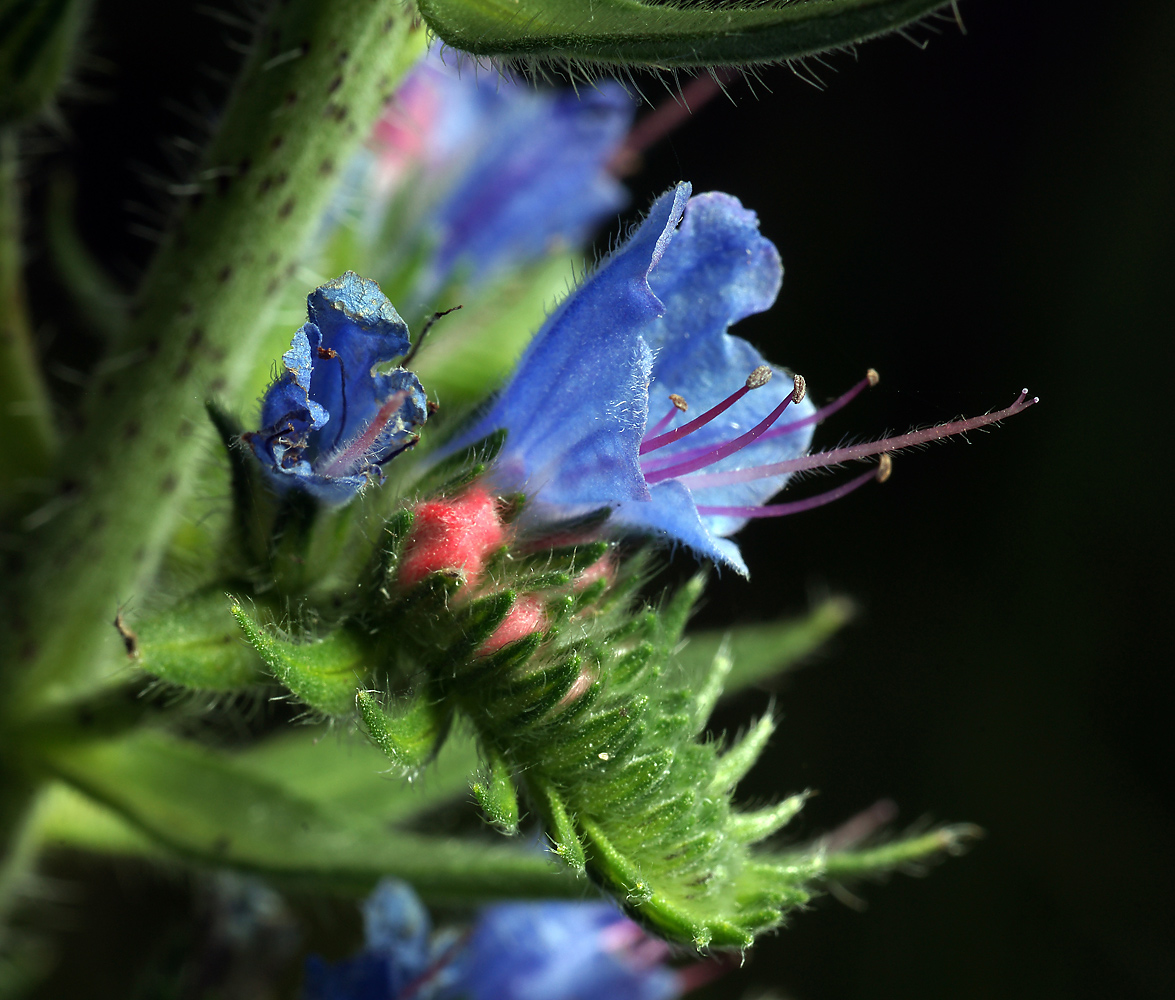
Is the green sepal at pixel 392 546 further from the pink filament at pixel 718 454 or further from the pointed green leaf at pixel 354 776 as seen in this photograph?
the pointed green leaf at pixel 354 776

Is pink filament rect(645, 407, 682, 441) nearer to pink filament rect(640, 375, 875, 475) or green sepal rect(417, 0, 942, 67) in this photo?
pink filament rect(640, 375, 875, 475)

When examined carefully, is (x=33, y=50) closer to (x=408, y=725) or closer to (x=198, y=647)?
(x=198, y=647)

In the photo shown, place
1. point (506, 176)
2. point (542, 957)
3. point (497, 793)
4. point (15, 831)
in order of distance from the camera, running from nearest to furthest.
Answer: point (497, 793)
point (15, 831)
point (542, 957)
point (506, 176)

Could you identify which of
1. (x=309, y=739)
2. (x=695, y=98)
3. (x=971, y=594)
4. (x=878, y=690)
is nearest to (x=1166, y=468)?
(x=971, y=594)

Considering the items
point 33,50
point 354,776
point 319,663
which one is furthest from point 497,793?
point 33,50

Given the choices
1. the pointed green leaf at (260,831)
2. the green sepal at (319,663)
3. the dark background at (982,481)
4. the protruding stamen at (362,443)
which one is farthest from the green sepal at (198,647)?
the dark background at (982,481)
